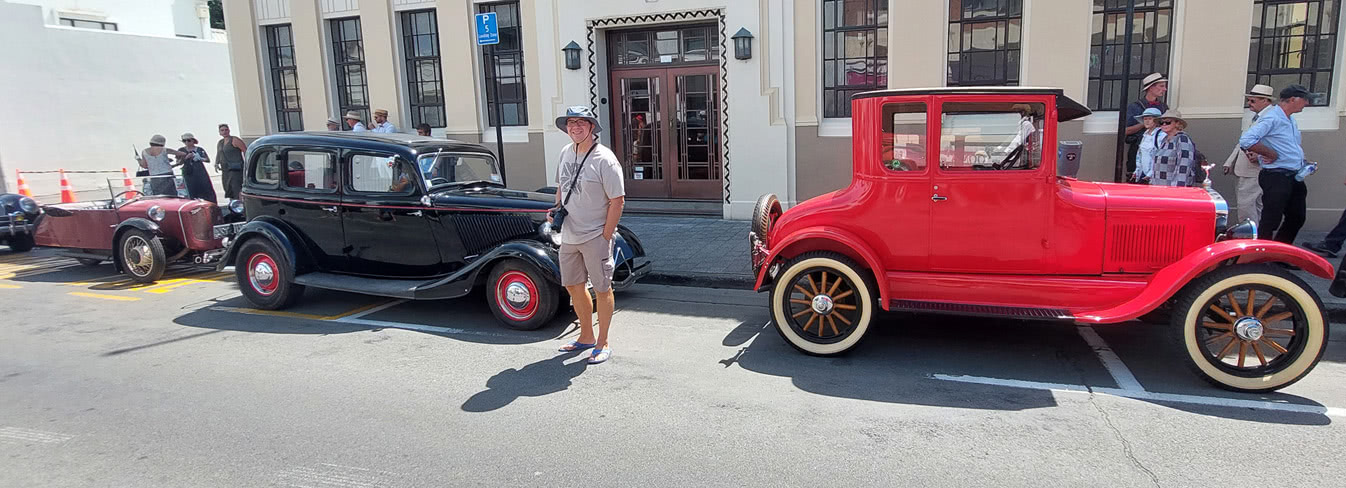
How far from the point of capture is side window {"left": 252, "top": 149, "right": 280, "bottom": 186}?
23.1 ft

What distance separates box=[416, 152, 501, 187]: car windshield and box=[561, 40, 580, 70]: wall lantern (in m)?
4.75

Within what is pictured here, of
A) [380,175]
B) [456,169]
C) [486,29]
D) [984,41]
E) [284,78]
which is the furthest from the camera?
[284,78]

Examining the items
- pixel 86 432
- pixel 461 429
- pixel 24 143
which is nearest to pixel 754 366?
pixel 461 429

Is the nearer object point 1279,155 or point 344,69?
point 1279,155

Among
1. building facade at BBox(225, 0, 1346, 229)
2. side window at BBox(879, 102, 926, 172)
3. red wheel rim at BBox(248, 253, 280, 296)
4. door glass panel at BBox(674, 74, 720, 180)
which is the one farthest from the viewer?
door glass panel at BBox(674, 74, 720, 180)

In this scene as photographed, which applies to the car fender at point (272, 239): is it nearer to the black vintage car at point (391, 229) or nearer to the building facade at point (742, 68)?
the black vintage car at point (391, 229)

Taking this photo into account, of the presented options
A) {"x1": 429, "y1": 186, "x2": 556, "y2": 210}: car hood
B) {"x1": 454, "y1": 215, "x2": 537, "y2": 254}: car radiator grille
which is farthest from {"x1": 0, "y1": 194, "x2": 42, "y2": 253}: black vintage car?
{"x1": 454, "y1": 215, "x2": 537, "y2": 254}: car radiator grille

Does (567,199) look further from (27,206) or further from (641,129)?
(27,206)

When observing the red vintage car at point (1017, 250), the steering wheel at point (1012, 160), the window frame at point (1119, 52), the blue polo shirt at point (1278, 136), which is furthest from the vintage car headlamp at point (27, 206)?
the blue polo shirt at point (1278, 136)

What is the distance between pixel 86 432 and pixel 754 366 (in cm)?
400

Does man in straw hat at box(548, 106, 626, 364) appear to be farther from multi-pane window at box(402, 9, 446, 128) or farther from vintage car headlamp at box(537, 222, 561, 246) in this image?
multi-pane window at box(402, 9, 446, 128)

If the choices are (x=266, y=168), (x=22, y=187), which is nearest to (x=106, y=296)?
(x=266, y=168)

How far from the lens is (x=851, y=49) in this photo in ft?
35.2

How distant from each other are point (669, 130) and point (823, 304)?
737 cm
